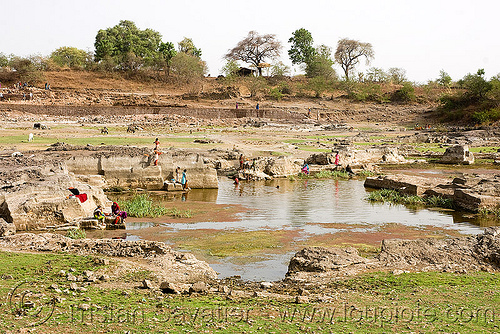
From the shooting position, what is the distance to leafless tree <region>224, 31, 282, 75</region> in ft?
255

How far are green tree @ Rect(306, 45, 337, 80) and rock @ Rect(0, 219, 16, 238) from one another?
208 feet

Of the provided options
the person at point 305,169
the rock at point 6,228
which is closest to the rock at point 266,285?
the rock at point 6,228

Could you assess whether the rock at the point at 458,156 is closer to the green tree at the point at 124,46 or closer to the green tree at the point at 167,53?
the green tree at the point at 167,53

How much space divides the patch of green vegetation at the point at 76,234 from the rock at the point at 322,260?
502cm

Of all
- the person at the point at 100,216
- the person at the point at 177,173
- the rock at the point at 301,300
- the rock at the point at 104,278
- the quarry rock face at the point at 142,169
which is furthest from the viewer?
the person at the point at 177,173

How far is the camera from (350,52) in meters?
→ 78.9

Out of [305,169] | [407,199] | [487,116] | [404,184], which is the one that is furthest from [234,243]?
[487,116]

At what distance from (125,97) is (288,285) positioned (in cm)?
5234

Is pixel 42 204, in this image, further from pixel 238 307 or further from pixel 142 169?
pixel 238 307

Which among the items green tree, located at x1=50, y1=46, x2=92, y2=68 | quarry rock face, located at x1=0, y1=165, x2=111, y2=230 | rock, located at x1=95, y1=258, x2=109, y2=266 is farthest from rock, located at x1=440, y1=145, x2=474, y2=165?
green tree, located at x1=50, y1=46, x2=92, y2=68

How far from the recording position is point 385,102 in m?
64.0

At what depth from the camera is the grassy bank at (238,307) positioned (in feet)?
19.8

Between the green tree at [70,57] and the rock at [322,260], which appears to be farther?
the green tree at [70,57]

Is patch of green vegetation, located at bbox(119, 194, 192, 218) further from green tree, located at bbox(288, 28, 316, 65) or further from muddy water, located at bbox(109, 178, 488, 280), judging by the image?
green tree, located at bbox(288, 28, 316, 65)
